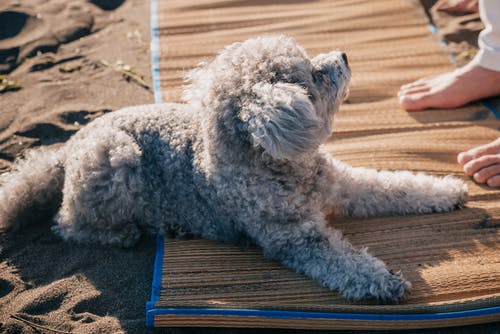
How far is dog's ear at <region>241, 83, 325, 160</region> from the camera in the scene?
230cm

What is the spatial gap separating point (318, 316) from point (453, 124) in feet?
6.29

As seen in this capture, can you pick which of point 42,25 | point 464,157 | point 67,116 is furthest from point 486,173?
point 42,25

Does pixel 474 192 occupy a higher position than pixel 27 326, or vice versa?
pixel 474 192

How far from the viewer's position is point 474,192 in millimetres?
3027

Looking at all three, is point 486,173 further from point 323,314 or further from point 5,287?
point 5,287

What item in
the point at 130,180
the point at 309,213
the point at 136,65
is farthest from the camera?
the point at 136,65

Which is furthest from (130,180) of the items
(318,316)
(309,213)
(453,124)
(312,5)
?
(312,5)

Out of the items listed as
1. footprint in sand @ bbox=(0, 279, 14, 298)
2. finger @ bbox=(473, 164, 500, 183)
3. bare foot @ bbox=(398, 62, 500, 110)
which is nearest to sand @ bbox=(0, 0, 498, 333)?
footprint in sand @ bbox=(0, 279, 14, 298)

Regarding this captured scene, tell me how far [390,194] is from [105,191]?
1.60 meters

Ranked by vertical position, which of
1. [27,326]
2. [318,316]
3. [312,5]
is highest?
[312,5]

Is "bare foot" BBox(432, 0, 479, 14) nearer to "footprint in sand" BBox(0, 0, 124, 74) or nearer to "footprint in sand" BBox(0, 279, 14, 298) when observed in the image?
"footprint in sand" BBox(0, 0, 124, 74)

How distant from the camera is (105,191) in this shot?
2936mm

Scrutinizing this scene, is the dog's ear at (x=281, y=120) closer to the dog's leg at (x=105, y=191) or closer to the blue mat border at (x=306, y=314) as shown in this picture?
the blue mat border at (x=306, y=314)

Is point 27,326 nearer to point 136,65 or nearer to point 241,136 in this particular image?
point 241,136
